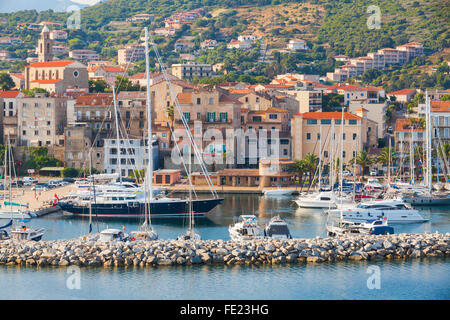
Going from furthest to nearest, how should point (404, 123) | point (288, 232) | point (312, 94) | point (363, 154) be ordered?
1. point (312, 94)
2. point (404, 123)
3. point (363, 154)
4. point (288, 232)

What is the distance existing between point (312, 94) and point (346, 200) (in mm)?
25197

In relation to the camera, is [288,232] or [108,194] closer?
[288,232]

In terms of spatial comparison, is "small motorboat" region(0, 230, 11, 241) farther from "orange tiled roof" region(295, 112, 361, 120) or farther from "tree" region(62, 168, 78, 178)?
"orange tiled roof" region(295, 112, 361, 120)

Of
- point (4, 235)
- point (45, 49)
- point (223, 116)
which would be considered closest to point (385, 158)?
point (223, 116)

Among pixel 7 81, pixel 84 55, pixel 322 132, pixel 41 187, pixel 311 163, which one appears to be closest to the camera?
pixel 41 187

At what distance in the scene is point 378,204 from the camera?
1538 inches

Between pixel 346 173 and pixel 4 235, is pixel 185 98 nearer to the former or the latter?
pixel 346 173

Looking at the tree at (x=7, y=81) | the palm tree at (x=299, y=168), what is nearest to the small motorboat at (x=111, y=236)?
the palm tree at (x=299, y=168)

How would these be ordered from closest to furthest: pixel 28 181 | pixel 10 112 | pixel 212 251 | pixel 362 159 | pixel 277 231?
pixel 212 251
pixel 277 231
pixel 28 181
pixel 362 159
pixel 10 112

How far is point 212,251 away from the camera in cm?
3009

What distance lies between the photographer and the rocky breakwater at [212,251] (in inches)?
1164

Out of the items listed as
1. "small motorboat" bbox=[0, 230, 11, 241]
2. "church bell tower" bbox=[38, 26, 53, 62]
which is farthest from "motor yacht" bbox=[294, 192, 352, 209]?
"church bell tower" bbox=[38, 26, 53, 62]
